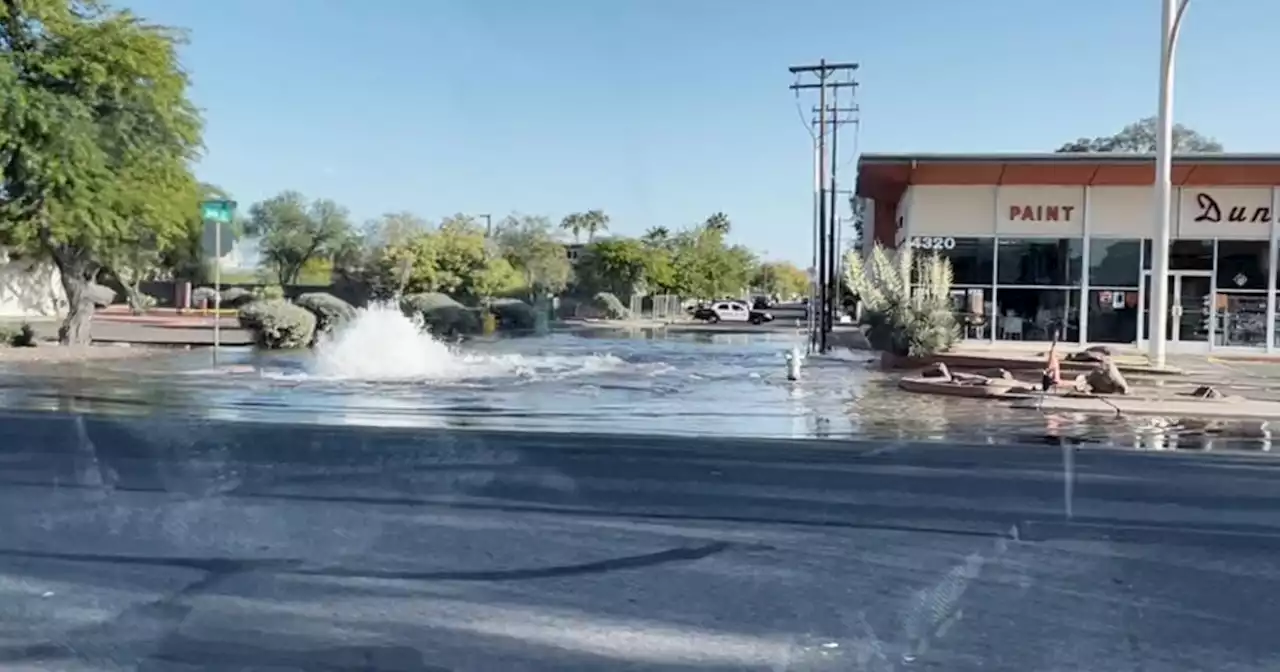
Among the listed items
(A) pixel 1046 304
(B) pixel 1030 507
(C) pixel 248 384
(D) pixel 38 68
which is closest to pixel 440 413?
(C) pixel 248 384

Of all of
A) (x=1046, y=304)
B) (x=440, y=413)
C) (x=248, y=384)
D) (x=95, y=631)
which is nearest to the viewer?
(x=95, y=631)

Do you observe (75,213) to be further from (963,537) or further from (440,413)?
(963,537)

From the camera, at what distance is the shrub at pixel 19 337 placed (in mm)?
31516

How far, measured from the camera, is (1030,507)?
9.91m

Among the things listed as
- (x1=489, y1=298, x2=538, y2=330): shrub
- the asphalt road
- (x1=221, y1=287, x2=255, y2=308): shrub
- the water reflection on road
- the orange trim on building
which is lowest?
the asphalt road

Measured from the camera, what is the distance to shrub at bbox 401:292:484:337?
44.3 metres

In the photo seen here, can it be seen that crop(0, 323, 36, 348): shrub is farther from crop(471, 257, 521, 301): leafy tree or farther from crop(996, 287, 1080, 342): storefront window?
crop(471, 257, 521, 301): leafy tree

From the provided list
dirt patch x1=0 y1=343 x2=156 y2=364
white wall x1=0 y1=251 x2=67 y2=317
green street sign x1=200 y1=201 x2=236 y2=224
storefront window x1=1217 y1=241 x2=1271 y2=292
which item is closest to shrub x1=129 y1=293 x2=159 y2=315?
white wall x1=0 y1=251 x2=67 y2=317

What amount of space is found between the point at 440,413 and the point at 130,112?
1760 centimetres

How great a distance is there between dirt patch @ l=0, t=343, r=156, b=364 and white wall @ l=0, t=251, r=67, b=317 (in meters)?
30.2

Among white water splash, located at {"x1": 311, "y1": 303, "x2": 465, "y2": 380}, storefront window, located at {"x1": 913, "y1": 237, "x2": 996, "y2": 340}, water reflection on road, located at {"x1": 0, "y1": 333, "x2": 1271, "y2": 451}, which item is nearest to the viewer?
water reflection on road, located at {"x1": 0, "y1": 333, "x2": 1271, "y2": 451}

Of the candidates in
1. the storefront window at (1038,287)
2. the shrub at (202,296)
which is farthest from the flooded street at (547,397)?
the shrub at (202,296)

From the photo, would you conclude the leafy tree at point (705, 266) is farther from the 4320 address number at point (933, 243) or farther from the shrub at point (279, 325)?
the shrub at point (279, 325)

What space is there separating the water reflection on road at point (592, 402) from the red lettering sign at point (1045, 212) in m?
9.50
